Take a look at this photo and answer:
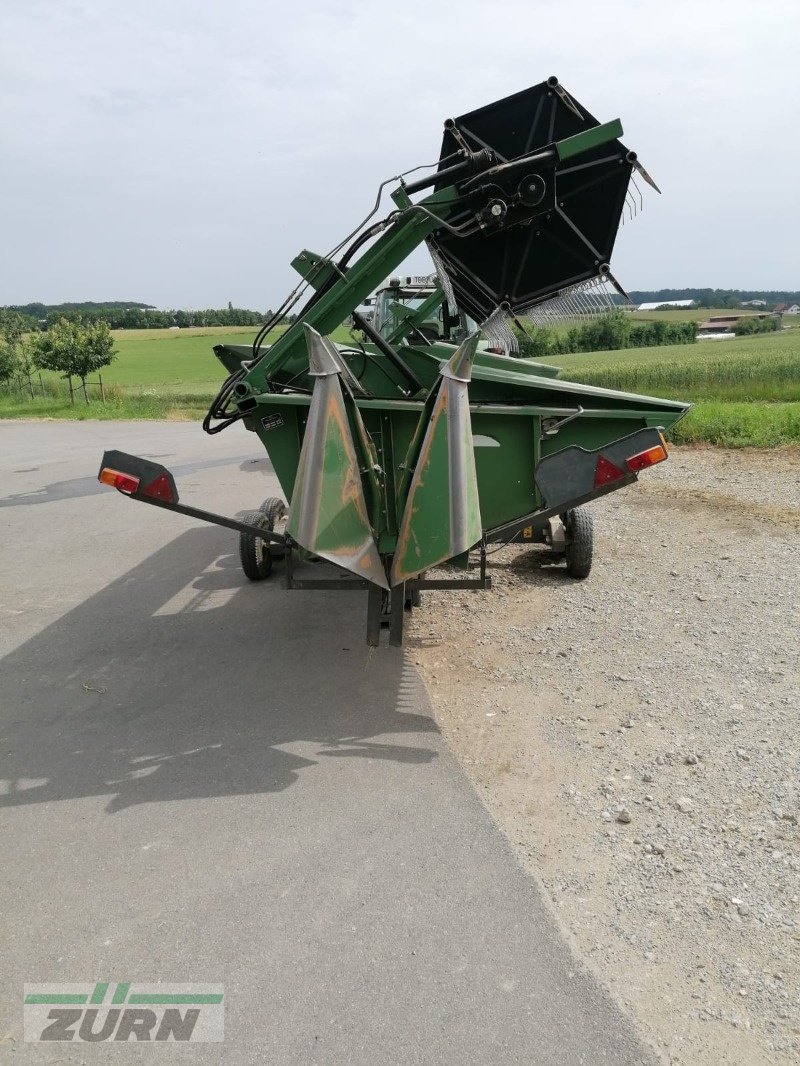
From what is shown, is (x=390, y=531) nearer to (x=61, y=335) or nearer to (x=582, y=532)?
(x=582, y=532)

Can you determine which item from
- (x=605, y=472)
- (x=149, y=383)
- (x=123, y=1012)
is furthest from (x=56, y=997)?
(x=149, y=383)

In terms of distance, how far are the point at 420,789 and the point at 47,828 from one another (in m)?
1.58

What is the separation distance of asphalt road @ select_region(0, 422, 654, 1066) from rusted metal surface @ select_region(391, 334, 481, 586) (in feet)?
3.36

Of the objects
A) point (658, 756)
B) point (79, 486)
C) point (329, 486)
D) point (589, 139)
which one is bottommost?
point (658, 756)

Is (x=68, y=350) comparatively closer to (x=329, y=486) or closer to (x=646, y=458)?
(x=329, y=486)

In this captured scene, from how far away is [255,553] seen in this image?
660cm

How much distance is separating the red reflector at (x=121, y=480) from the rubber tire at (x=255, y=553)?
2.06 meters

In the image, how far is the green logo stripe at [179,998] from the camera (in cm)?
246

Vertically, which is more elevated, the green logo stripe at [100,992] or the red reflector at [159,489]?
the red reflector at [159,489]

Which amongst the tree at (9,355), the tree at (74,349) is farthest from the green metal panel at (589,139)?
the tree at (9,355)

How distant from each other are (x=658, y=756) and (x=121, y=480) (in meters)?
3.12

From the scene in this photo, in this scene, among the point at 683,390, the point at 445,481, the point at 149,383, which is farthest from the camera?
the point at 149,383

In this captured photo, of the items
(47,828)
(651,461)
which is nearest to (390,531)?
(651,461)

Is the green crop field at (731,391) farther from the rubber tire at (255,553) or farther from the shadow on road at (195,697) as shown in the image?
the shadow on road at (195,697)
